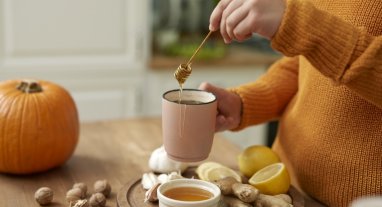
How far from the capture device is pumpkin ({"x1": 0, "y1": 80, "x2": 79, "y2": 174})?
1.23 metres

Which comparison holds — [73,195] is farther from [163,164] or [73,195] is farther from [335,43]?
[335,43]

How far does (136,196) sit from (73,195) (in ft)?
0.40

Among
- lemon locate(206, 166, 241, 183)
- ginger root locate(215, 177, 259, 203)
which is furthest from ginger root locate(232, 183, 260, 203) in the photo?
lemon locate(206, 166, 241, 183)

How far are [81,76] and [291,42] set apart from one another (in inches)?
71.7

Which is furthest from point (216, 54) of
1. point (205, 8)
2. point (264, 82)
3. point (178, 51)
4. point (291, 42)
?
point (291, 42)

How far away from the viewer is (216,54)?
2.79 m

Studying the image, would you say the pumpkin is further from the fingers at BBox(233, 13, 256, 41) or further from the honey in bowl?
the fingers at BBox(233, 13, 256, 41)

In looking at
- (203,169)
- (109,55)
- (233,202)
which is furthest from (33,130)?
(109,55)

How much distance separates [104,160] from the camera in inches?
52.7

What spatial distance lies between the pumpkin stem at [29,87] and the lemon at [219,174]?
0.45 m

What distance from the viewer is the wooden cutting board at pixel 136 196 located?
106 centimetres

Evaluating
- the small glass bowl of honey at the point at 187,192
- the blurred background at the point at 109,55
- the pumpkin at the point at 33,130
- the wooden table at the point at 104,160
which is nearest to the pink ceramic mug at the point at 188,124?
the small glass bowl of honey at the point at 187,192

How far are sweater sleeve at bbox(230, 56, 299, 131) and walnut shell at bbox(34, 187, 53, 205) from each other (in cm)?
43

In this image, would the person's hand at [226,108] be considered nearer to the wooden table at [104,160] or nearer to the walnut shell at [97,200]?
the wooden table at [104,160]
